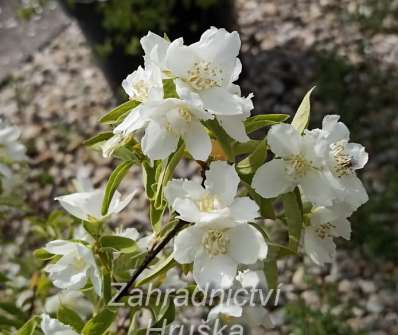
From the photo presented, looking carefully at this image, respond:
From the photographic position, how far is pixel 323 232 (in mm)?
1165

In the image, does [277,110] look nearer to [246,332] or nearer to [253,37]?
[253,37]

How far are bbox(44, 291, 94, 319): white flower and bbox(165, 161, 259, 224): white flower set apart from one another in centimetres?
55

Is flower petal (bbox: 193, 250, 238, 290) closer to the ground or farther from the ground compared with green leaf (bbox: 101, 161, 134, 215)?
closer to the ground

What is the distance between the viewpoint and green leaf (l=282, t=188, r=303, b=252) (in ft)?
3.47

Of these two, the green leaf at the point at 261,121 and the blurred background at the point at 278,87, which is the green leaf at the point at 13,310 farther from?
the blurred background at the point at 278,87

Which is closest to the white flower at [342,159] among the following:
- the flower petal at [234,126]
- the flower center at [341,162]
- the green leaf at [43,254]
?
the flower center at [341,162]

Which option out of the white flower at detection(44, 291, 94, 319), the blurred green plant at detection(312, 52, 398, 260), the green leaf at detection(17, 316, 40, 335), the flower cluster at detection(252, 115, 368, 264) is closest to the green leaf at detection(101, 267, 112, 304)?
the green leaf at detection(17, 316, 40, 335)

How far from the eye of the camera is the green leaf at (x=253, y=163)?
1060mm

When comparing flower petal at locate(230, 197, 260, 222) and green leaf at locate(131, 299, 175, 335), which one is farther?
green leaf at locate(131, 299, 175, 335)

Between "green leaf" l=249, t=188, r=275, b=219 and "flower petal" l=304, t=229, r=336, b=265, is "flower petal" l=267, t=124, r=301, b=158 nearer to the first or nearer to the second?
"green leaf" l=249, t=188, r=275, b=219

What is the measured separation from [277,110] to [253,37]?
599mm

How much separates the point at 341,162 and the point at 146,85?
0.99ft

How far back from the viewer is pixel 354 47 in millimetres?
3359

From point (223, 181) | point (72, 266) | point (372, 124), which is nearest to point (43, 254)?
point (72, 266)
